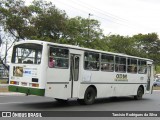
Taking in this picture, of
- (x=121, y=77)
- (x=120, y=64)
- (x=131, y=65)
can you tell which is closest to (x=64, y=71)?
(x=120, y=64)

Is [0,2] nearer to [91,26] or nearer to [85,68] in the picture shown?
[91,26]

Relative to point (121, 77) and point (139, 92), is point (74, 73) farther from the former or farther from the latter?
point (139, 92)

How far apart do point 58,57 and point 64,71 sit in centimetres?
72

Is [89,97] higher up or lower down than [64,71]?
lower down

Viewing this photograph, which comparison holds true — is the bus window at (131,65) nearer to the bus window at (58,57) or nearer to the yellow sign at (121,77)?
the yellow sign at (121,77)

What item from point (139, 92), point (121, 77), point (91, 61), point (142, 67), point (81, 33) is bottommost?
point (139, 92)

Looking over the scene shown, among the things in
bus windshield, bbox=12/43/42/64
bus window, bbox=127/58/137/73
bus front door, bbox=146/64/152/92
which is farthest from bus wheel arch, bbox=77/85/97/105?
bus front door, bbox=146/64/152/92

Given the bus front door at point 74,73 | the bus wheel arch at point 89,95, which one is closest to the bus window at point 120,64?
the bus wheel arch at point 89,95

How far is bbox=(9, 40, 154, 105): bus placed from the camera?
16.3m

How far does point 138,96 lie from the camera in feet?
80.4

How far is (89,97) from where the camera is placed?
19125 mm

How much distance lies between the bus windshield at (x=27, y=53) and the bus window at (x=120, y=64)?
20.3ft

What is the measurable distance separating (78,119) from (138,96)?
11716mm

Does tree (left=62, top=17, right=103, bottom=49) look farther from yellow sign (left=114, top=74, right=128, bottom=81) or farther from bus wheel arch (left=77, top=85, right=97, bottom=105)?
bus wheel arch (left=77, top=85, right=97, bottom=105)
